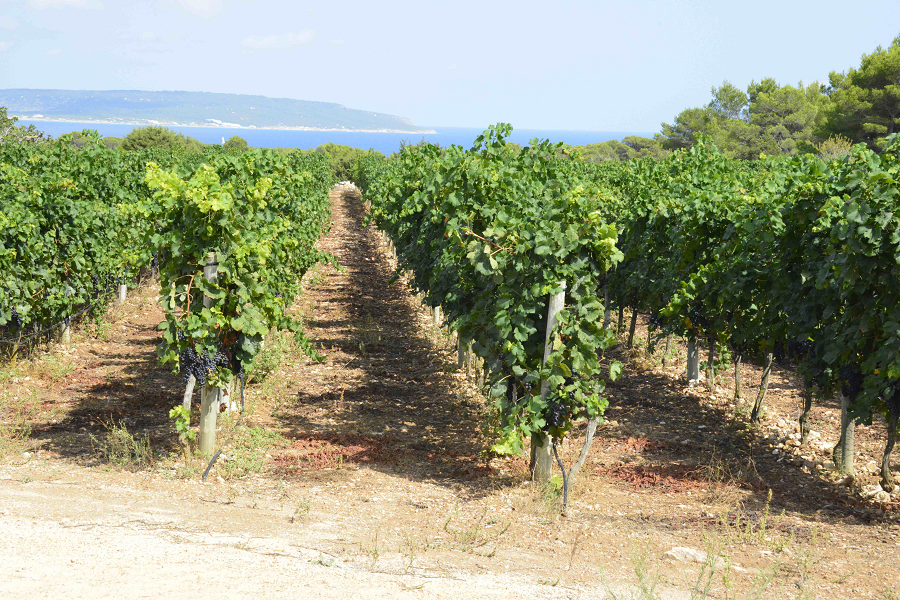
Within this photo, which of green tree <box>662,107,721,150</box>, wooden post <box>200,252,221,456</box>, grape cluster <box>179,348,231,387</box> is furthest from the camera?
green tree <box>662,107,721,150</box>

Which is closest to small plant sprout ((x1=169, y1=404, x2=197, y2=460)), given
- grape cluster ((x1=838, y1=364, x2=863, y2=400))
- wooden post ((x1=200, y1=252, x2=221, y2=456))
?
wooden post ((x1=200, y1=252, x2=221, y2=456))

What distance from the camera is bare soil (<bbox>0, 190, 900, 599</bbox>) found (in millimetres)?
4750

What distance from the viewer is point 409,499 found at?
651cm

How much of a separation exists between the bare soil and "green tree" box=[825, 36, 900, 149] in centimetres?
3116

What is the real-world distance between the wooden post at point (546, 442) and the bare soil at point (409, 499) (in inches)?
8.7

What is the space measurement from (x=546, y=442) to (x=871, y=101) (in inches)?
1505

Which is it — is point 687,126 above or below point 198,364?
above

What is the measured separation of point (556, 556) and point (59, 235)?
925 centimetres

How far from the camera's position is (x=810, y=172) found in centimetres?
717

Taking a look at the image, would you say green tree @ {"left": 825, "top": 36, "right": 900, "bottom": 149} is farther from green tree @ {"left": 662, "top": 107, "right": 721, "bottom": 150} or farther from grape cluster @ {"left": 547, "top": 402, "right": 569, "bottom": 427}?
grape cluster @ {"left": 547, "top": 402, "right": 569, "bottom": 427}

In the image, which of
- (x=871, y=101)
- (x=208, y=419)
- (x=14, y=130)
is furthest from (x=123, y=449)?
(x=871, y=101)

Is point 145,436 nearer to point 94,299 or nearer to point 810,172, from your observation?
point 94,299

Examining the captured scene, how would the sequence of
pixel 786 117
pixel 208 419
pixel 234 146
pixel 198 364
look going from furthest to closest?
pixel 786 117 → pixel 234 146 → pixel 208 419 → pixel 198 364

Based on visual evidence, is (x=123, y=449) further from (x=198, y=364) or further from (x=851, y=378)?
(x=851, y=378)
